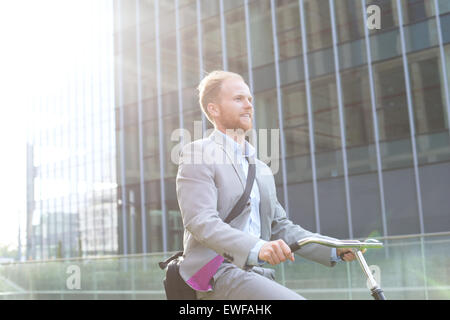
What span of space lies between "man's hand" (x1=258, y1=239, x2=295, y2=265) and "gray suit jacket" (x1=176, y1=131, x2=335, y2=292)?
95 millimetres

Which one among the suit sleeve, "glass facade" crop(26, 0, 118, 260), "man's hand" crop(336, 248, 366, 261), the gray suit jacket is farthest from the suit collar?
"glass facade" crop(26, 0, 118, 260)

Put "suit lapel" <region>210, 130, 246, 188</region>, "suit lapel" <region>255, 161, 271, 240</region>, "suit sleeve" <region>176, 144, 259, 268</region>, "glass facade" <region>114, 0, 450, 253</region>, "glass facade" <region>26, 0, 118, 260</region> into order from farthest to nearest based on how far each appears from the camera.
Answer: "glass facade" <region>26, 0, 118, 260</region> < "glass facade" <region>114, 0, 450, 253</region> < "suit lapel" <region>255, 161, 271, 240</region> < "suit lapel" <region>210, 130, 246, 188</region> < "suit sleeve" <region>176, 144, 259, 268</region>

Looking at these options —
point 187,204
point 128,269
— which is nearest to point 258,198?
point 187,204

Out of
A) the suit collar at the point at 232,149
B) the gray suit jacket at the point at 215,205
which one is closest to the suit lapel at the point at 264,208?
the gray suit jacket at the point at 215,205

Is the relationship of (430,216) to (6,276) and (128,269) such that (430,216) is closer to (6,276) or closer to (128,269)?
(128,269)

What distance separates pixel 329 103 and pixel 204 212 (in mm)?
16793

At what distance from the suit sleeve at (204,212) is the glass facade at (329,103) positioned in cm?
1470

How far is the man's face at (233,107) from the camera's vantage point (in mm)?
2734

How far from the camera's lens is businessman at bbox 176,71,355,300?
2.33 metres

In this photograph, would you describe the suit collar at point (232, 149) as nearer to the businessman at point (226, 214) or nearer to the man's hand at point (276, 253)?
the businessman at point (226, 214)

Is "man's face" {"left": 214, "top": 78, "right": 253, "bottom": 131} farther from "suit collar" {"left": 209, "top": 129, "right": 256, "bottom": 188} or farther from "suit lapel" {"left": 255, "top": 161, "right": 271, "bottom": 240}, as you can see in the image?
"suit lapel" {"left": 255, "top": 161, "right": 271, "bottom": 240}

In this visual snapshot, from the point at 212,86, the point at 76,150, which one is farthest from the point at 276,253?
the point at 76,150

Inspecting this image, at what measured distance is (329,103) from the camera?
18.8 m

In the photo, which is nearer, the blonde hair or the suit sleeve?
the suit sleeve
